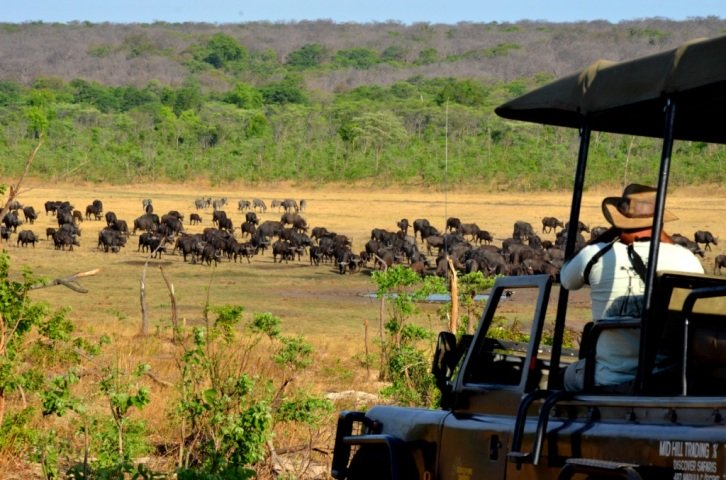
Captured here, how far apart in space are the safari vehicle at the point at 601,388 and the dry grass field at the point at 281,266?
3.70 metres

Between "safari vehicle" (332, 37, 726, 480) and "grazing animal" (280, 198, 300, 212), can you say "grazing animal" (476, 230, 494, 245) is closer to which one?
"grazing animal" (280, 198, 300, 212)

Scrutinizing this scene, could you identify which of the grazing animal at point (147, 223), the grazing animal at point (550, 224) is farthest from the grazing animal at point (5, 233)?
the grazing animal at point (550, 224)

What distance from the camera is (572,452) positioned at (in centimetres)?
502

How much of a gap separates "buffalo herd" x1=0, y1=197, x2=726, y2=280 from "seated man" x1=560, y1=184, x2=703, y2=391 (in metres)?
27.2

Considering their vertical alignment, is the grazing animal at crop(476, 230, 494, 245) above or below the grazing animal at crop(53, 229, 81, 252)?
above

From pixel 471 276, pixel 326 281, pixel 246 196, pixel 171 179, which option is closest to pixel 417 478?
pixel 471 276

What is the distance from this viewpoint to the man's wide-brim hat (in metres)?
5.77

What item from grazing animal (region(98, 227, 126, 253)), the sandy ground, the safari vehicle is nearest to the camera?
the safari vehicle

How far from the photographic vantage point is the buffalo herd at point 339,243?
38.5m

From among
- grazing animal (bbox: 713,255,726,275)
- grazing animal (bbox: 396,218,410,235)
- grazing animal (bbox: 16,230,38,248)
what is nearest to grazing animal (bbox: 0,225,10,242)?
grazing animal (bbox: 16,230,38,248)

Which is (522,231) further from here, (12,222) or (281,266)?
(12,222)

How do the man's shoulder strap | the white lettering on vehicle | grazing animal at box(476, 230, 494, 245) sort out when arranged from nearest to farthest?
the white lettering on vehicle → the man's shoulder strap → grazing animal at box(476, 230, 494, 245)

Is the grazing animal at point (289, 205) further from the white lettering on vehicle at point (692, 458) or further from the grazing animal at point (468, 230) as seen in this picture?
the white lettering on vehicle at point (692, 458)

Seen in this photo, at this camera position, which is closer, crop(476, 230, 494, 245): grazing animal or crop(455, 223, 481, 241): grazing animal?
crop(455, 223, 481, 241): grazing animal
